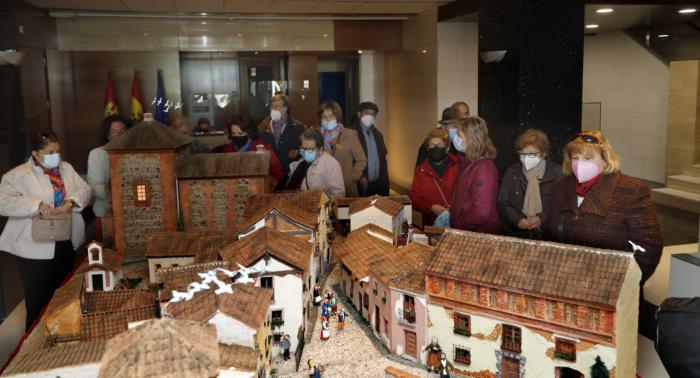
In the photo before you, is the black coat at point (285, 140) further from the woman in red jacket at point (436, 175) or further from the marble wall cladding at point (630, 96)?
the marble wall cladding at point (630, 96)

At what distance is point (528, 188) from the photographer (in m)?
6.14

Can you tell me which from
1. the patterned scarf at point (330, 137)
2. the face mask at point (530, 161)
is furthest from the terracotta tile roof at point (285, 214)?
the patterned scarf at point (330, 137)

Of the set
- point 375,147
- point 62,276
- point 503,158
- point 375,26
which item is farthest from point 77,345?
point 375,26

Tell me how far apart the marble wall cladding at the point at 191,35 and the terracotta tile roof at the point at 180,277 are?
6.69 m

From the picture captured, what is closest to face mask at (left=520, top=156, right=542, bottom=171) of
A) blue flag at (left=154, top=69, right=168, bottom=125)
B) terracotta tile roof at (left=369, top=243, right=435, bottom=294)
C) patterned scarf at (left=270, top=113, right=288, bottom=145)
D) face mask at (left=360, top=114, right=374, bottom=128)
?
terracotta tile roof at (left=369, top=243, right=435, bottom=294)

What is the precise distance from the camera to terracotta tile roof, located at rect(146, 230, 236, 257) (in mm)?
6227

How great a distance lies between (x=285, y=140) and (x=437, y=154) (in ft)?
9.32

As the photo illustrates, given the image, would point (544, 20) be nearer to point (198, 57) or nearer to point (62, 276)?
point (198, 57)

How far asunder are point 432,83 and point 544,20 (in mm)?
2915

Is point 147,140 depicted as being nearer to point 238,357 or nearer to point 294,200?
point 294,200

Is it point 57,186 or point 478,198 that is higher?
point 57,186

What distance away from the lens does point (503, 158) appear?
29.0 ft

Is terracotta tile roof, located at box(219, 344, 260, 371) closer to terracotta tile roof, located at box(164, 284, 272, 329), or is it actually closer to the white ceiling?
terracotta tile roof, located at box(164, 284, 272, 329)

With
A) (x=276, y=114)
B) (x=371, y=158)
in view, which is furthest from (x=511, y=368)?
(x=276, y=114)
